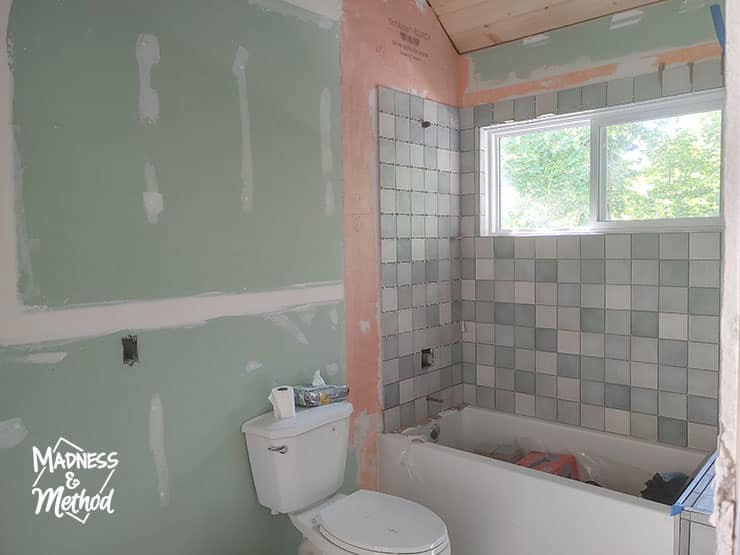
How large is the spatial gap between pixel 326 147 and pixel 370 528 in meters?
1.41

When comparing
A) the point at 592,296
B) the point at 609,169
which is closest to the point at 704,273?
the point at 592,296

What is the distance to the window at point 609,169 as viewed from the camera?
2441 millimetres

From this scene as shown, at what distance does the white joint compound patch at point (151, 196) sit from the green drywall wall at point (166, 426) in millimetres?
366

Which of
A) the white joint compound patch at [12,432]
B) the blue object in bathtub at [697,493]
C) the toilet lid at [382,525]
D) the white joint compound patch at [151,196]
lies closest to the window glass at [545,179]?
the blue object in bathtub at [697,493]

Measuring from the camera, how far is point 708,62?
232 cm

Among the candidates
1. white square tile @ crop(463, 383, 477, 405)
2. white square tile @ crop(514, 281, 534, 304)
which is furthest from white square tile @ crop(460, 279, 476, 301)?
white square tile @ crop(463, 383, 477, 405)

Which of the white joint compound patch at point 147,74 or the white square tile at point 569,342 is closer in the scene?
the white joint compound patch at point 147,74

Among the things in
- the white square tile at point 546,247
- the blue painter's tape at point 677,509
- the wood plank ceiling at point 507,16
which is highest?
the wood plank ceiling at point 507,16

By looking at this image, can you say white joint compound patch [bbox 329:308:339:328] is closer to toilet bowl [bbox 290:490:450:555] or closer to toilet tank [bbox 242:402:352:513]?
toilet tank [bbox 242:402:352:513]

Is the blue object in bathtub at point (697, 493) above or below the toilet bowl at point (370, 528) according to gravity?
above

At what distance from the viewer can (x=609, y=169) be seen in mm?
2688

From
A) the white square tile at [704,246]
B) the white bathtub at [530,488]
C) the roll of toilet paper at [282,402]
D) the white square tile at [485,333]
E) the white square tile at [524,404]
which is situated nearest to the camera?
the white bathtub at [530,488]

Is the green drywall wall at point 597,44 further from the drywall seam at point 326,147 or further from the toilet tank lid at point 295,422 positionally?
the toilet tank lid at point 295,422

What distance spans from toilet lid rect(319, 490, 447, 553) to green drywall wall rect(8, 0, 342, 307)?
823mm
